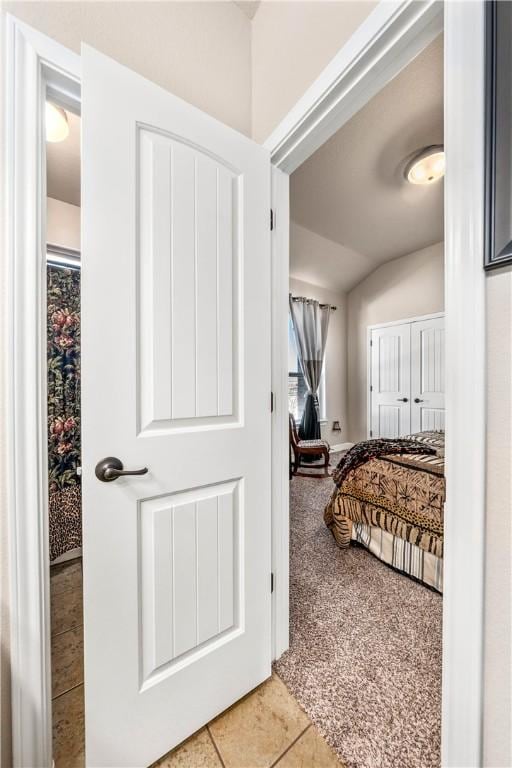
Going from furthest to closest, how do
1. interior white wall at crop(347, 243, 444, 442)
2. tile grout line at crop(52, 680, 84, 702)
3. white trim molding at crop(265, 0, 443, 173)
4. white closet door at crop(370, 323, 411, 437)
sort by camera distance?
1. white closet door at crop(370, 323, 411, 437)
2. interior white wall at crop(347, 243, 444, 442)
3. tile grout line at crop(52, 680, 84, 702)
4. white trim molding at crop(265, 0, 443, 173)

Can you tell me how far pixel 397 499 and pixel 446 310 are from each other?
1.55 metres

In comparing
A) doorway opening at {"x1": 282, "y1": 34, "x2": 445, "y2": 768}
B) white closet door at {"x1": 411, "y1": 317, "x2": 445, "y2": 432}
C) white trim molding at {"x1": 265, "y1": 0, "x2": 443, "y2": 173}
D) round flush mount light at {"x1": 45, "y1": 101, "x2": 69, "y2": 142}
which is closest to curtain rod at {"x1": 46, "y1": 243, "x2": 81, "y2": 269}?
round flush mount light at {"x1": 45, "y1": 101, "x2": 69, "y2": 142}

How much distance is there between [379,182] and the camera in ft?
9.17

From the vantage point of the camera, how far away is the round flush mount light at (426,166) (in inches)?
91.7

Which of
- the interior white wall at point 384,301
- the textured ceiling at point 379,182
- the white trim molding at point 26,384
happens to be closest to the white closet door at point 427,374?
the interior white wall at point 384,301

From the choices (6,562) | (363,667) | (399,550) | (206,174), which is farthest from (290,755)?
(206,174)

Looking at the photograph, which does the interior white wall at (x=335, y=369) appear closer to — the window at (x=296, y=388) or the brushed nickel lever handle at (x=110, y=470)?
the window at (x=296, y=388)

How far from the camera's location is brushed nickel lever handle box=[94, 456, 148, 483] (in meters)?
0.80

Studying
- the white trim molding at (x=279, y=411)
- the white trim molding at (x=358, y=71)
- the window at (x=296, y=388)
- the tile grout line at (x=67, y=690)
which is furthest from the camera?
the window at (x=296, y=388)

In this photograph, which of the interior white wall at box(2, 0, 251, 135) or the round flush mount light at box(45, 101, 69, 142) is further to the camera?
the round flush mount light at box(45, 101, 69, 142)

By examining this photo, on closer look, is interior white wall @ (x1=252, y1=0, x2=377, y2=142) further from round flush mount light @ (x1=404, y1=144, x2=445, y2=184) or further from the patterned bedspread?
the patterned bedspread

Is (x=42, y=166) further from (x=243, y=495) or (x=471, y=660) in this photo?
(x=471, y=660)

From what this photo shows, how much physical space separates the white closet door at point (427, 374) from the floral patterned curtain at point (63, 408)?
4.06m

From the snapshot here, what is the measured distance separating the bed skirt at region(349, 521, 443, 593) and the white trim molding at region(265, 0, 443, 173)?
6.93 ft
